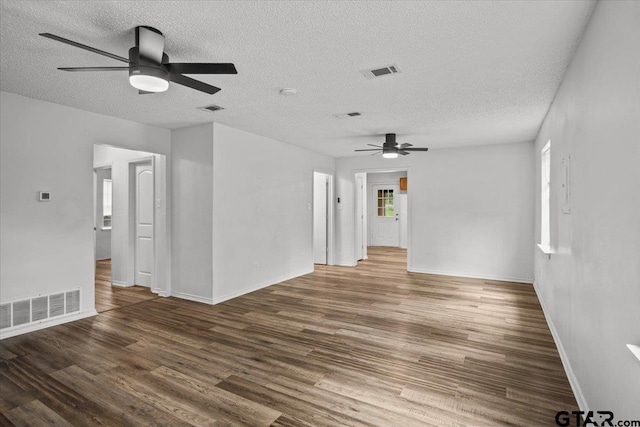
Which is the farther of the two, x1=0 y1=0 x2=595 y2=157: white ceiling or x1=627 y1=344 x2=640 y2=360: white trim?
Result: x1=0 y1=0 x2=595 y2=157: white ceiling

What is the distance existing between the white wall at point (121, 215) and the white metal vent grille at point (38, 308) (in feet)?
5.83

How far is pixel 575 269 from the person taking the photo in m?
2.49

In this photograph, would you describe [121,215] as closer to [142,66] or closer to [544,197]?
[142,66]

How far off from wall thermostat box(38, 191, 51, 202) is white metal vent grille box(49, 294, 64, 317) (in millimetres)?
1095

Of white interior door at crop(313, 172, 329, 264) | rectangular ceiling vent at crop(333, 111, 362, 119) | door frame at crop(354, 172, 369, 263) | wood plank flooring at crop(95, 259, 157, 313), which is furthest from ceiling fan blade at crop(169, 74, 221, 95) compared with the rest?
door frame at crop(354, 172, 369, 263)

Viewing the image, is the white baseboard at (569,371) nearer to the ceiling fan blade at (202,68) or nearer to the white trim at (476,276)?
the white trim at (476,276)

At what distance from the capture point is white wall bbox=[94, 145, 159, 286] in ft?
19.2

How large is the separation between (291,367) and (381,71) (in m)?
2.65

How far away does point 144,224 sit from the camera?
5777 mm

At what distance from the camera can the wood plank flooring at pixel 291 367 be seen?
89.3 inches

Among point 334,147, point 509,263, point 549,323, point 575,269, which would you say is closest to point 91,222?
point 334,147

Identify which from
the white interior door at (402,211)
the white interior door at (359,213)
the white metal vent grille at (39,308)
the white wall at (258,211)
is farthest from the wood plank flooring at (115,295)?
the white interior door at (402,211)

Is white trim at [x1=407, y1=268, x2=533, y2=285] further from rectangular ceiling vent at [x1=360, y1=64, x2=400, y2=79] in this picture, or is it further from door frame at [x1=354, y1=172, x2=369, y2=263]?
rectangular ceiling vent at [x1=360, y1=64, x2=400, y2=79]

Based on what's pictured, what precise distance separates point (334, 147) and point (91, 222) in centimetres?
417
